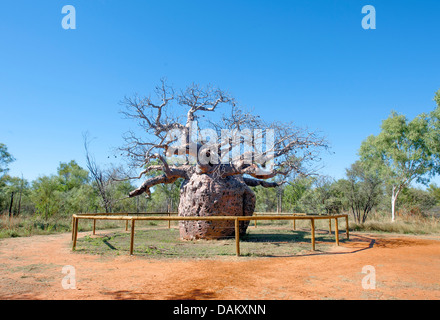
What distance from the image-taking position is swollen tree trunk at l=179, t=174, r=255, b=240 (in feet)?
30.5

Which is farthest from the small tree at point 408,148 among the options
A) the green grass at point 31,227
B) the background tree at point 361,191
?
the green grass at point 31,227

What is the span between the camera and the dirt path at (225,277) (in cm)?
362

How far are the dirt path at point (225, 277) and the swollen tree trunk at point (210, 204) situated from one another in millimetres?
3176

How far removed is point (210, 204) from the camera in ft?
30.7

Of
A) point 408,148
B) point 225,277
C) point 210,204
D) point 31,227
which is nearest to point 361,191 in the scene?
point 408,148

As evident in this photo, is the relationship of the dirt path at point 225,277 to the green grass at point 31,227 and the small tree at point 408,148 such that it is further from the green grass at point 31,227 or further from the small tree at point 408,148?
the small tree at point 408,148

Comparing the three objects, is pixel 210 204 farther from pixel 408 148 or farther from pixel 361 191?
pixel 408 148

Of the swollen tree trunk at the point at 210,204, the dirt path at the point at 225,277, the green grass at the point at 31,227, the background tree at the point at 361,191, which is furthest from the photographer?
the background tree at the point at 361,191

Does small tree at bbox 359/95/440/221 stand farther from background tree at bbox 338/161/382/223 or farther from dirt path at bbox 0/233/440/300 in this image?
dirt path at bbox 0/233/440/300

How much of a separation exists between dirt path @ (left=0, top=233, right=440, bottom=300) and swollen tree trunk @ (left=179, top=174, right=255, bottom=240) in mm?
3176

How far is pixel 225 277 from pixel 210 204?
15.9 ft

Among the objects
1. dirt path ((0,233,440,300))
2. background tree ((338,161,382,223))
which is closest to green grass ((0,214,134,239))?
dirt path ((0,233,440,300))

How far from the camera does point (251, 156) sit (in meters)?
9.60
